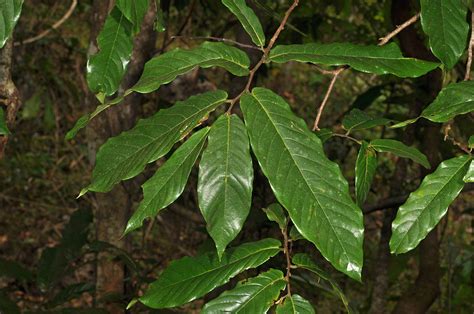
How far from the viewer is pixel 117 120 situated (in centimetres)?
224

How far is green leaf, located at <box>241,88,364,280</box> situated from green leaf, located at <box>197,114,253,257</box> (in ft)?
0.09

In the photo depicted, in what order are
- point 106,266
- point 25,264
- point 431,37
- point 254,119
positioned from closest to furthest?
1. point 254,119
2. point 431,37
3. point 106,266
4. point 25,264

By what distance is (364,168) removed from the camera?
1271mm

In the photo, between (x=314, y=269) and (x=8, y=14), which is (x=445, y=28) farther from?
(x=8, y=14)

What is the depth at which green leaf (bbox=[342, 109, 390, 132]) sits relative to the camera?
1362mm

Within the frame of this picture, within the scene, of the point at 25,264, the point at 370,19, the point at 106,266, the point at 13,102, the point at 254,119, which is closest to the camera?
the point at 254,119

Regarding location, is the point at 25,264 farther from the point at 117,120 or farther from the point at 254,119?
the point at 254,119

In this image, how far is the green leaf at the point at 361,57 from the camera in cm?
113

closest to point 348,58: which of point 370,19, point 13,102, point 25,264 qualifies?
point 13,102

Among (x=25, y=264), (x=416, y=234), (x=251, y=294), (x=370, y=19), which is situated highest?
(x=370, y=19)

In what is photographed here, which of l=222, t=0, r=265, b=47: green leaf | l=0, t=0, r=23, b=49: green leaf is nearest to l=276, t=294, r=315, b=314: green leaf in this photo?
l=222, t=0, r=265, b=47: green leaf

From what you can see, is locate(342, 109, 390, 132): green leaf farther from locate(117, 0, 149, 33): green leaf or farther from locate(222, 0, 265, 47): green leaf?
locate(117, 0, 149, 33): green leaf

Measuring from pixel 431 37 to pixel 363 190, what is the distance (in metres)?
0.26

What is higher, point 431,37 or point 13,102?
point 431,37
